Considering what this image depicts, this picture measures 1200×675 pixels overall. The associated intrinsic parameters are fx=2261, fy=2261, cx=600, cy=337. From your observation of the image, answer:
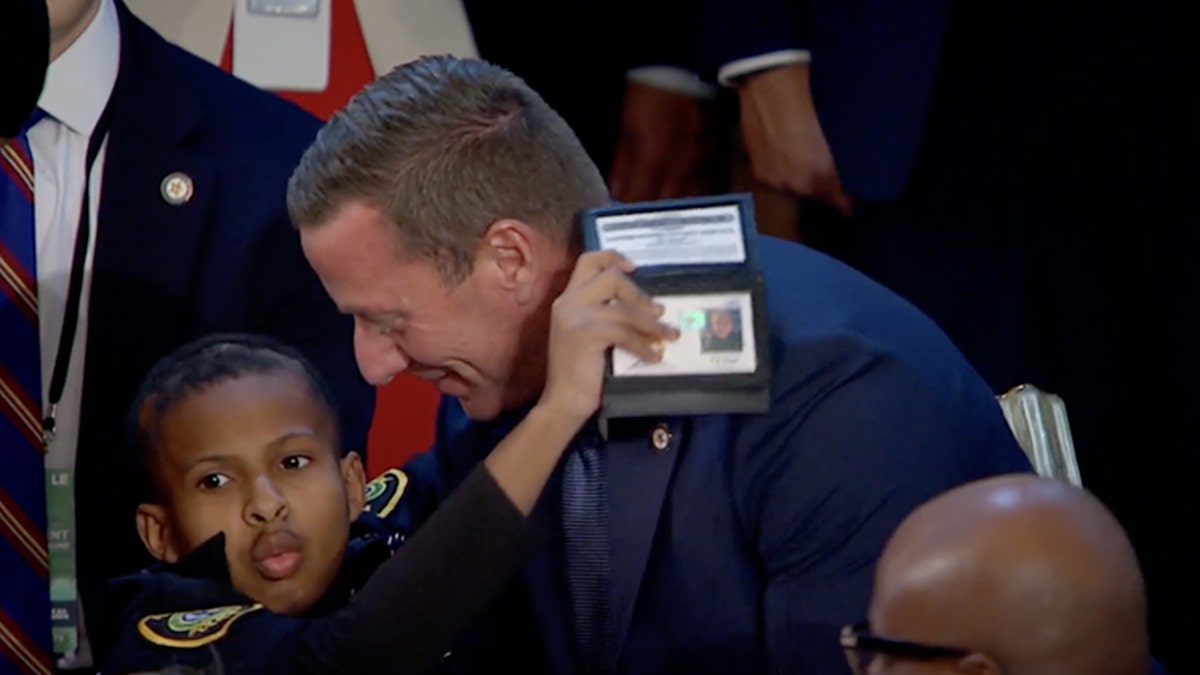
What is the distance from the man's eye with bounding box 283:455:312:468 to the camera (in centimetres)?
263

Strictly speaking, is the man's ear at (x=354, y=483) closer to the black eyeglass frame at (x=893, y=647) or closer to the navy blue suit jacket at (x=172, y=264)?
the navy blue suit jacket at (x=172, y=264)

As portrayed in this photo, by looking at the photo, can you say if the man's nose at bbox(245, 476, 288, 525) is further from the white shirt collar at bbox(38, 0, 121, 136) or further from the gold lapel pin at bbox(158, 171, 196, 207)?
the white shirt collar at bbox(38, 0, 121, 136)

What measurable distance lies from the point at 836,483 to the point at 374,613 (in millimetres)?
487

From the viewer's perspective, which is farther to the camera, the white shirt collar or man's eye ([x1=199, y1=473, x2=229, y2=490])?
the white shirt collar

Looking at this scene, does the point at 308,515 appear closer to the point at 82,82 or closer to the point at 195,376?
the point at 195,376

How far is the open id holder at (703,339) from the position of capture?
7.23 ft

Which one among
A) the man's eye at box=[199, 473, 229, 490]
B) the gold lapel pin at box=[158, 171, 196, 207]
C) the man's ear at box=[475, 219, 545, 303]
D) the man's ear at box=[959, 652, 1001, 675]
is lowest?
the man's ear at box=[959, 652, 1001, 675]

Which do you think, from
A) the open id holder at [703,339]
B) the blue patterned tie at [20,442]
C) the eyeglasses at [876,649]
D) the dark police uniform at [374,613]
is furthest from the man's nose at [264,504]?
the eyeglasses at [876,649]

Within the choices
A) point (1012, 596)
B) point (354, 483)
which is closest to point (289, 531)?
point (354, 483)

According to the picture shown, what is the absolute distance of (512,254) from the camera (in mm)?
2473

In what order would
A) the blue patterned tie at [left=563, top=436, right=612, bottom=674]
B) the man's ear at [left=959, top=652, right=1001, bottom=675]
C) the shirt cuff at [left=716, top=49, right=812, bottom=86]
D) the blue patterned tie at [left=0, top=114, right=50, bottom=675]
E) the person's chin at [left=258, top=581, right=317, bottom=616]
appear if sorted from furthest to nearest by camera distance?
the shirt cuff at [left=716, top=49, right=812, bottom=86], the blue patterned tie at [left=0, top=114, right=50, bottom=675], the person's chin at [left=258, top=581, right=317, bottom=616], the blue patterned tie at [left=563, top=436, right=612, bottom=674], the man's ear at [left=959, top=652, right=1001, bottom=675]

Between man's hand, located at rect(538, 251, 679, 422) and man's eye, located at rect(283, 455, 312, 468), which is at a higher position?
man's hand, located at rect(538, 251, 679, 422)

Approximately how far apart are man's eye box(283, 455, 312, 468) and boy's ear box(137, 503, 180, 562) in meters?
0.15

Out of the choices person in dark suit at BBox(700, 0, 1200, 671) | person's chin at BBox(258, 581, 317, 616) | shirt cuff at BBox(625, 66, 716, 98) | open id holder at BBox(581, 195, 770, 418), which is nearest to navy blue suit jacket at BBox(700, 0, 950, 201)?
person in dark suit at BBox(700, 0, 1200, 671)
